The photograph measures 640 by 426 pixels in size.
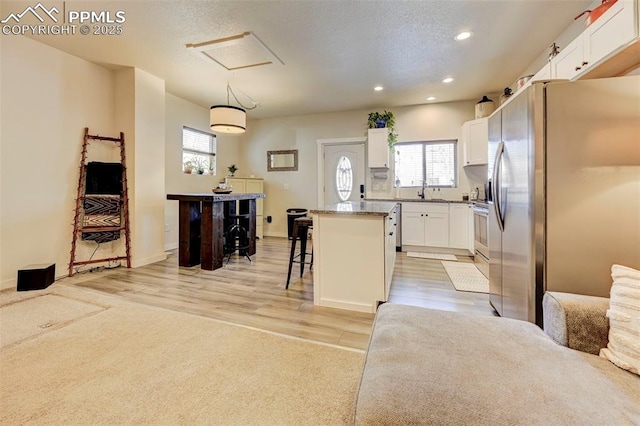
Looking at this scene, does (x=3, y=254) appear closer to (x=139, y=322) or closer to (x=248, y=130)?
(x=139, y=322)

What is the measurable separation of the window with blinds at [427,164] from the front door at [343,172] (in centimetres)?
80

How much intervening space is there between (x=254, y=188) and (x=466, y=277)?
4.66 metres

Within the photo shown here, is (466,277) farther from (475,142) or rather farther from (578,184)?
(475,142)

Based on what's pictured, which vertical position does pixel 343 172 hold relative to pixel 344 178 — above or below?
above

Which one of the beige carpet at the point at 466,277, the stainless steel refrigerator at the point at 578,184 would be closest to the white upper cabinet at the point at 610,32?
the stainless steel refrigerator at the point at 578,184

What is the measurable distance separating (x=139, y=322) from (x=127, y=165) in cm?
264

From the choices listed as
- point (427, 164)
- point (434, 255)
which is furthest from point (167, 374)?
point (427, 164)

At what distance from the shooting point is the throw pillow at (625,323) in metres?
0.99

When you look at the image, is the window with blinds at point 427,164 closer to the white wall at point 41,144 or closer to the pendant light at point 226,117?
the pendant light at point 226,117

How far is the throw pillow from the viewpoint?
992mm

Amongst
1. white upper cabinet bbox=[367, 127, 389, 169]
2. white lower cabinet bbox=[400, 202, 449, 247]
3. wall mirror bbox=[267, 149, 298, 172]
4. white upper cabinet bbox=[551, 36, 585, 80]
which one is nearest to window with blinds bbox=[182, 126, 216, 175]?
wall mirror bbox=[267, 149, 298, 172]

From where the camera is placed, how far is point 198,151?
570 cm

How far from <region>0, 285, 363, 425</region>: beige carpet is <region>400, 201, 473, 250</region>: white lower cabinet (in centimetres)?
356

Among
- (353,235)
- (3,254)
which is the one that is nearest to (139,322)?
(353,235)
